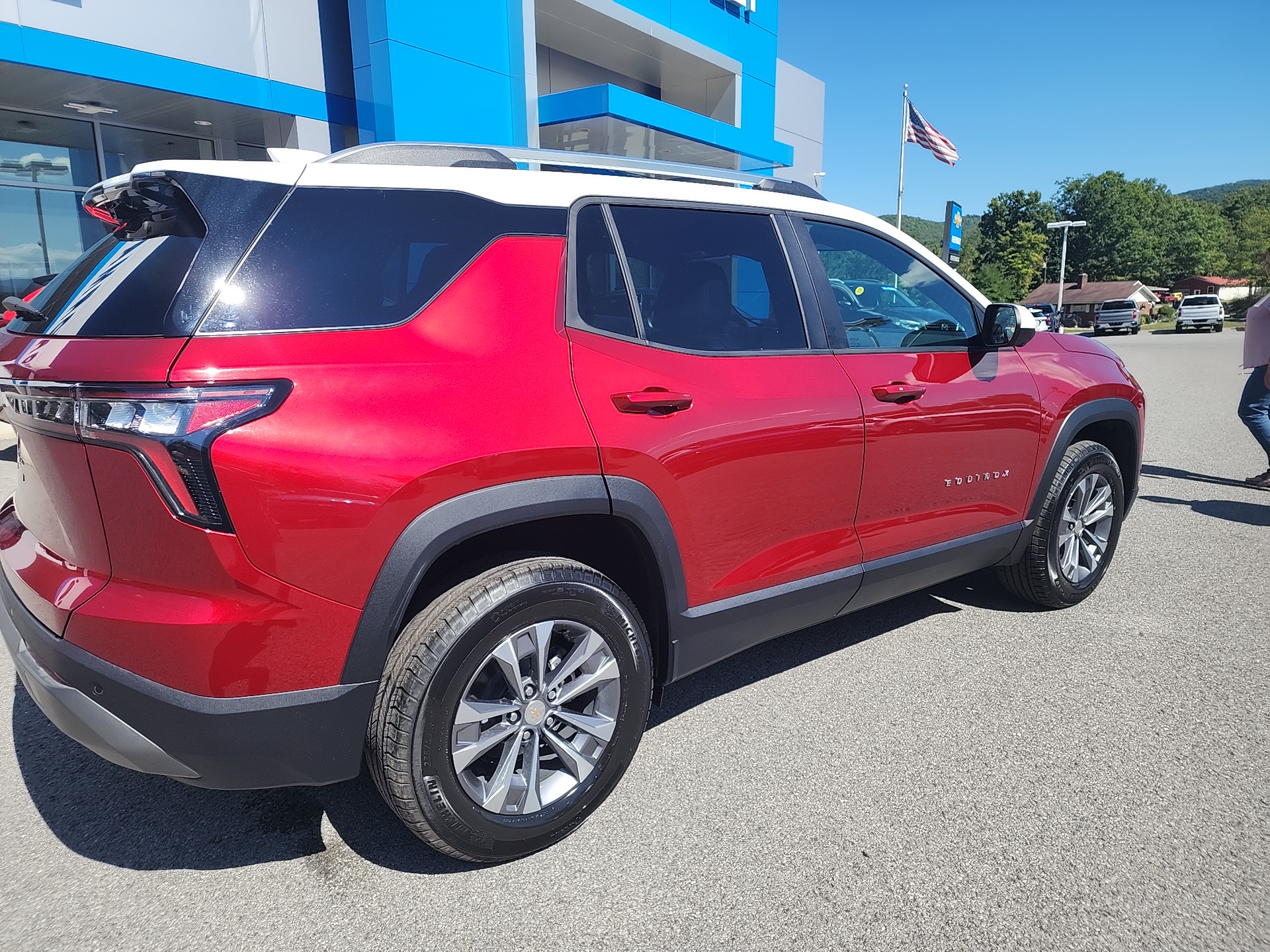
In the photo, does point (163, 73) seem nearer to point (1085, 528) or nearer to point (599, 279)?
point (599, 279)

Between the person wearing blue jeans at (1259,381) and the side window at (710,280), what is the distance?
17.6 feet

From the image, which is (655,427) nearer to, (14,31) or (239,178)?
(239,178)

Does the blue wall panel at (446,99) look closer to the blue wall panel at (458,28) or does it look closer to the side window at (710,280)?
the blue wall panel at (458,28)

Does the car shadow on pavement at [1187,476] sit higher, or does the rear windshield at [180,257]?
the rear windshield at [180,257]

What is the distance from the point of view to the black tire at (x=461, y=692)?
78.2 inches

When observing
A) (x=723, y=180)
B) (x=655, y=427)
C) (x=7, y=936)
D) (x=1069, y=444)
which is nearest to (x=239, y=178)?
(x=655, y=427)

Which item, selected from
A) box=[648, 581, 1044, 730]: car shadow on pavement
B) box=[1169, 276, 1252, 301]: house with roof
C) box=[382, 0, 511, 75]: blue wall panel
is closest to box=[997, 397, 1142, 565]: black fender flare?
box=[648, 581, 1044, 730]: car shadow on pavement

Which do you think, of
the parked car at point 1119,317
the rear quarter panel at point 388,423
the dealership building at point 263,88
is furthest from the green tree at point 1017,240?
the rear quarter panel at point 388,423

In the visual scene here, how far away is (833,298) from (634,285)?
889mm

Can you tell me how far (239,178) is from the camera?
1900 mm

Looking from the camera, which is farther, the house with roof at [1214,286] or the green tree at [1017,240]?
the house with roof at [1214,286]

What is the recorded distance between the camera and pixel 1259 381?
6387mm

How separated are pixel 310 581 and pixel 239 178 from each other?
36.8 inches

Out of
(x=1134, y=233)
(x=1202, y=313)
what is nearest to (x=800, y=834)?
(x=1202, y=313)
